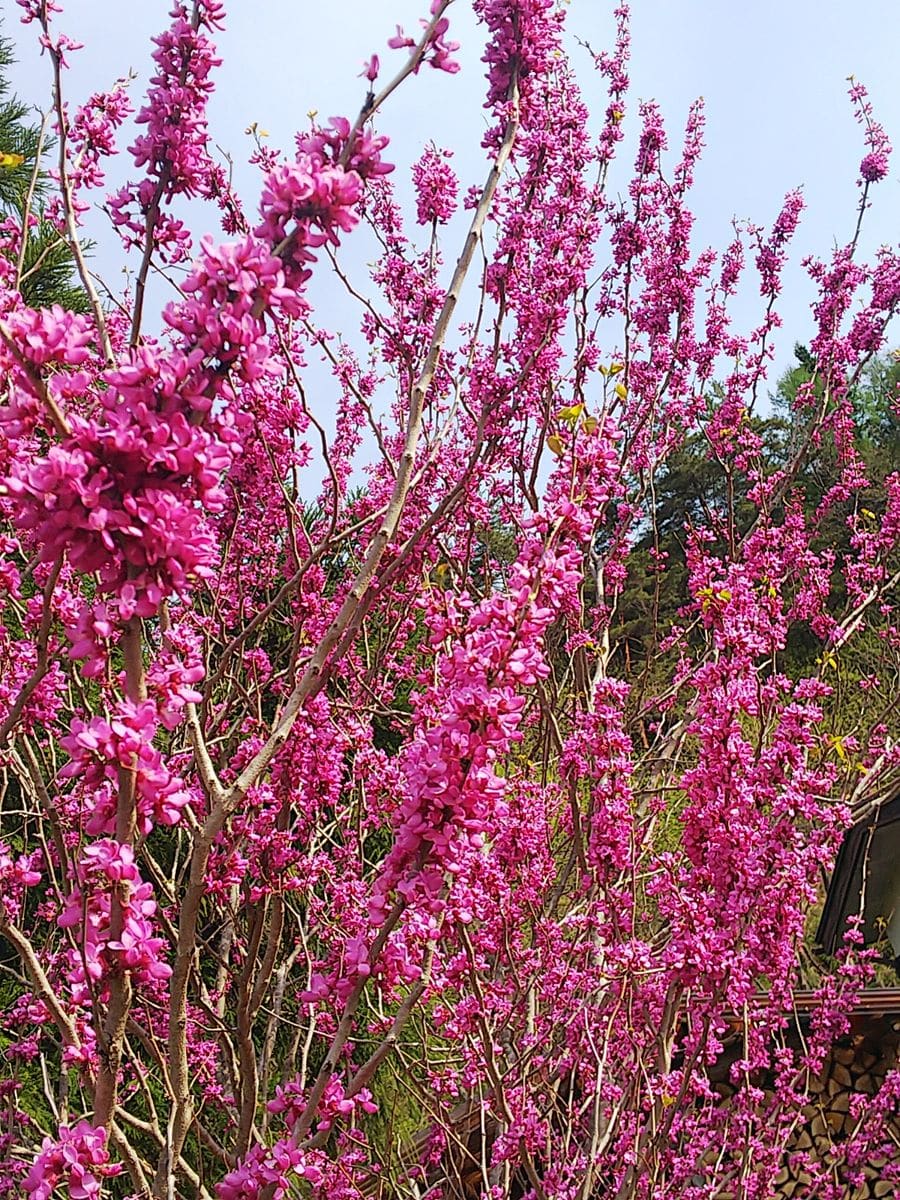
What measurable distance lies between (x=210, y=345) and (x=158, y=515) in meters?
0.25

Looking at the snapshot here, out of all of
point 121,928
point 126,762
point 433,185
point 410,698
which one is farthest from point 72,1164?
point 433,185

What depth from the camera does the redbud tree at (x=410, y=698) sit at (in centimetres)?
155

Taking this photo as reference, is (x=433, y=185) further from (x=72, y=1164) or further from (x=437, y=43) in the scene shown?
(x=72, y=1164)

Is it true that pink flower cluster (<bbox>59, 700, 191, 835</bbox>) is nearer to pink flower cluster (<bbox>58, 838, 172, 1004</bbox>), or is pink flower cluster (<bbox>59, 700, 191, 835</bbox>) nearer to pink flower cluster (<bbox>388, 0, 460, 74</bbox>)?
pink flower cluster (<bbox>58, 838, 172, 1004</bbox>)

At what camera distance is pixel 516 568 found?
6.33 ft

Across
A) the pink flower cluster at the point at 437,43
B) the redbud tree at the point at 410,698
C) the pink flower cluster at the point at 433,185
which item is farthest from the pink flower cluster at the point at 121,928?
the pink flower cluster at the point at 433,185

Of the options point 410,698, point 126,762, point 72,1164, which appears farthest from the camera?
point 410,698

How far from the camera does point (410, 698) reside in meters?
3.51

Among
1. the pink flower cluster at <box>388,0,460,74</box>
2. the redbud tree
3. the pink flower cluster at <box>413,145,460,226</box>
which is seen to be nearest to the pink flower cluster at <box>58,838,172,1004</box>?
the redbud tree

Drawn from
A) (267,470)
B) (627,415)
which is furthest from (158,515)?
(627,415)

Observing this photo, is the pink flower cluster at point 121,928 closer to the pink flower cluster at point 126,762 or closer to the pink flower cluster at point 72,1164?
the pink flower cluster at point 126,762

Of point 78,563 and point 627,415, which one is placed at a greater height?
point 627,415

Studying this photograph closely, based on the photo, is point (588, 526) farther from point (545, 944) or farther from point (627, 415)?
point (627, 415)

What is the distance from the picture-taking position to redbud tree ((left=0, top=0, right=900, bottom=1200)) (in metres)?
1.55
